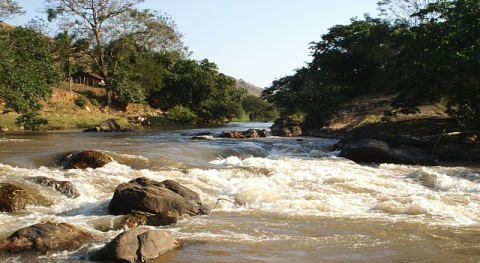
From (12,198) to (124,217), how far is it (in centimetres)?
243

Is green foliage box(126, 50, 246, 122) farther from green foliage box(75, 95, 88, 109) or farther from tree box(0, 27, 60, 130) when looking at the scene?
tree box(0, 27, 60, 130)

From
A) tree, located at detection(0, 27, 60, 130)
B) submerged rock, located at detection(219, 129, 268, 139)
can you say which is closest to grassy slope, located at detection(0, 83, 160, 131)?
tree, located at detection(0, 27, 60, 130)

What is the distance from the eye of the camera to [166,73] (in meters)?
48.6

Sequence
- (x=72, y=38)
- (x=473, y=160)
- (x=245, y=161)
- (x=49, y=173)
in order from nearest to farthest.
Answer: (x=49, y=173) < (x=245, y=161) < (x=473, y=160) < (x=72, y=38)

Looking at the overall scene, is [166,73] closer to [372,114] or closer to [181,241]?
[372,114]

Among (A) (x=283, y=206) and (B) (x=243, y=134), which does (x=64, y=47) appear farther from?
(A) (x=283, y=206)

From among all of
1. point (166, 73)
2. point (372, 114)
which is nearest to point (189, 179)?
point (372, 114)

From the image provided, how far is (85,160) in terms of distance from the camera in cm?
1338

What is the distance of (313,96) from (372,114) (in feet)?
15.8

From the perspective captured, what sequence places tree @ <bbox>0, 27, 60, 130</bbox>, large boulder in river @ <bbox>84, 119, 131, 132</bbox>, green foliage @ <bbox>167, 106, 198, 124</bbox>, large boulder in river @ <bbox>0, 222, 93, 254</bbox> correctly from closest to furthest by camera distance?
large boulder in river @ <bbox>0, 222, 93, 254</bbox> → tree @ <bbox>0, 27, 60, 130</bbox> → large boulder in river @ <bbox>84, 119, 131, 132</bbox> → green foliage @ <bbox>167, 106, 198, 124</bbox>

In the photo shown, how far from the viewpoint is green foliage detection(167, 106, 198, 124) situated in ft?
145

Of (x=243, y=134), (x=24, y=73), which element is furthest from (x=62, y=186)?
(x=243, y=134)

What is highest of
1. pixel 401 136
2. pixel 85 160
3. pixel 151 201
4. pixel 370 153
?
pixel 401 136

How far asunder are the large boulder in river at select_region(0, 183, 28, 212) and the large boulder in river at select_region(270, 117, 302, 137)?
2023 centimetres
